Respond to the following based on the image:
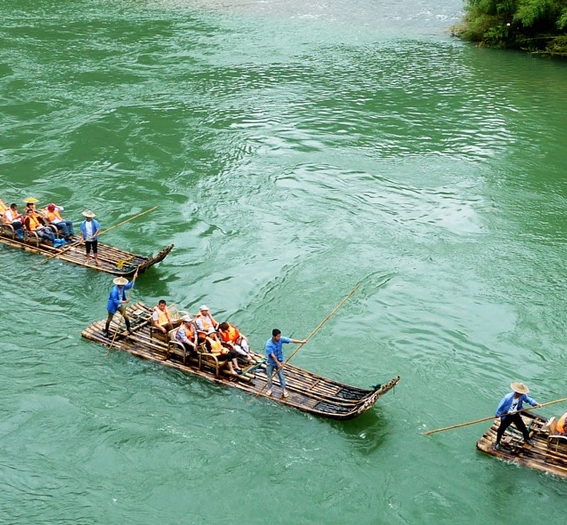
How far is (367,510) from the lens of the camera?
13.9m

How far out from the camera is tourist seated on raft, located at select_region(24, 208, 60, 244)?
2197 cm

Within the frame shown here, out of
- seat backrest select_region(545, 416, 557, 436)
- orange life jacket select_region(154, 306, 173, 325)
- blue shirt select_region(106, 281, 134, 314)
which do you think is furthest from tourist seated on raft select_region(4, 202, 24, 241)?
seat backrest select_region(545, 416, 557, 436)

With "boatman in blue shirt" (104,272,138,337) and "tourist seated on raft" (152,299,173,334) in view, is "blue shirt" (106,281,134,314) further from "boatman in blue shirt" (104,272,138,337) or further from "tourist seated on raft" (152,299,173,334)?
"tourist seated on raft" (152,299,173,334)

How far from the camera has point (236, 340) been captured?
672 inches

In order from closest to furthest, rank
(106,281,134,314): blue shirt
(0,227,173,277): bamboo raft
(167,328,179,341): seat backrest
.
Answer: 1. (167,328,179,341): seat backrest
2. (106,281,134,314): blue shirt
3. (0,227,173,277): bamboo raft

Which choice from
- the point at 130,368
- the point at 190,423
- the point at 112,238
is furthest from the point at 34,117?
the point at 190,423

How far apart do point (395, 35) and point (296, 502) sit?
37991mm

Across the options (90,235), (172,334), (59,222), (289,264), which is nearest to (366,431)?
(172,334)

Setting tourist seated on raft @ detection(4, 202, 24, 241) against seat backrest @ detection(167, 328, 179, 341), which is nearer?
seat backrest @ detection(167, 328, 179, 341)

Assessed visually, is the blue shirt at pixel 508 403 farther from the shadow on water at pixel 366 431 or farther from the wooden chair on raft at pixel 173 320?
the wooden chair on raft at pixel 173 320

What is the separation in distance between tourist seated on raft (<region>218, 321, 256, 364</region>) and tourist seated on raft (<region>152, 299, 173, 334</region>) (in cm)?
131

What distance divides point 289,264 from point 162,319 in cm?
558

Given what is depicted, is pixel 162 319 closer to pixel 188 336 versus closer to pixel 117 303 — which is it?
pixel 188 336

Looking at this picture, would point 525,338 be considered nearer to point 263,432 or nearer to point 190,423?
point 263,432
